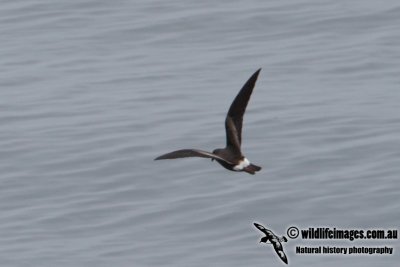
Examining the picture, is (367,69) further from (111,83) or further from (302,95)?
(111,83)

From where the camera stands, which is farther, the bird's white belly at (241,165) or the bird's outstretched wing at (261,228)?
the bird's outstretched wing at (261,228)

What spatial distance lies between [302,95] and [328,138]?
1871mm

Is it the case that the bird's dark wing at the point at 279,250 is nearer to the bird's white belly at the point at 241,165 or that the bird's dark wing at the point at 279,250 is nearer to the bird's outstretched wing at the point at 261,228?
the bird's outstretched wing at the point at 261,228

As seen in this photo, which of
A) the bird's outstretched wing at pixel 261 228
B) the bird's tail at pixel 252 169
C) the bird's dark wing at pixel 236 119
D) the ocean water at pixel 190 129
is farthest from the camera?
the ocean water at pixel 190 129

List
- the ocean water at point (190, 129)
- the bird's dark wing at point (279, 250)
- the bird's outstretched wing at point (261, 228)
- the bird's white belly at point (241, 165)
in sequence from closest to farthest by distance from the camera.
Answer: the bird's white belly at point (241, 165)
the bird's dark wing at point (279, 250)
the bird's outstretched wing at point (261, 228)
the ocean water at point (190, 129)

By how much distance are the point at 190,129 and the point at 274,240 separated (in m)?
3.56

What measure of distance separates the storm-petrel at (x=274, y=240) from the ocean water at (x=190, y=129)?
0.09 meters

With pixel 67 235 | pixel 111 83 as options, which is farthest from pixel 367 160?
pixel 111 83

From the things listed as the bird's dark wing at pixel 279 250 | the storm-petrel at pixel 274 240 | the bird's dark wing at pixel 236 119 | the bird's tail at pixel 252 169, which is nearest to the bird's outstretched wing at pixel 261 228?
the storm-petrel at pixel 274 240

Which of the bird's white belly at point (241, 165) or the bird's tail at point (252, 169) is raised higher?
the bird's tail at point (252, 169)

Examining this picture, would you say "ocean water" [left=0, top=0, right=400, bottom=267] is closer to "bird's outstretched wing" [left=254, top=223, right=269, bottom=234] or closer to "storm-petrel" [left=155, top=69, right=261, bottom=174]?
"bird's outstretched wing" [left=254, top=223, right=269, bottom=234]

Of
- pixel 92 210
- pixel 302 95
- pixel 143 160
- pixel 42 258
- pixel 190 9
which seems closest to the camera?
pixel 42 258

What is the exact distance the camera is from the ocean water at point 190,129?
643 inches

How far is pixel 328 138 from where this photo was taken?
61.7 feet
